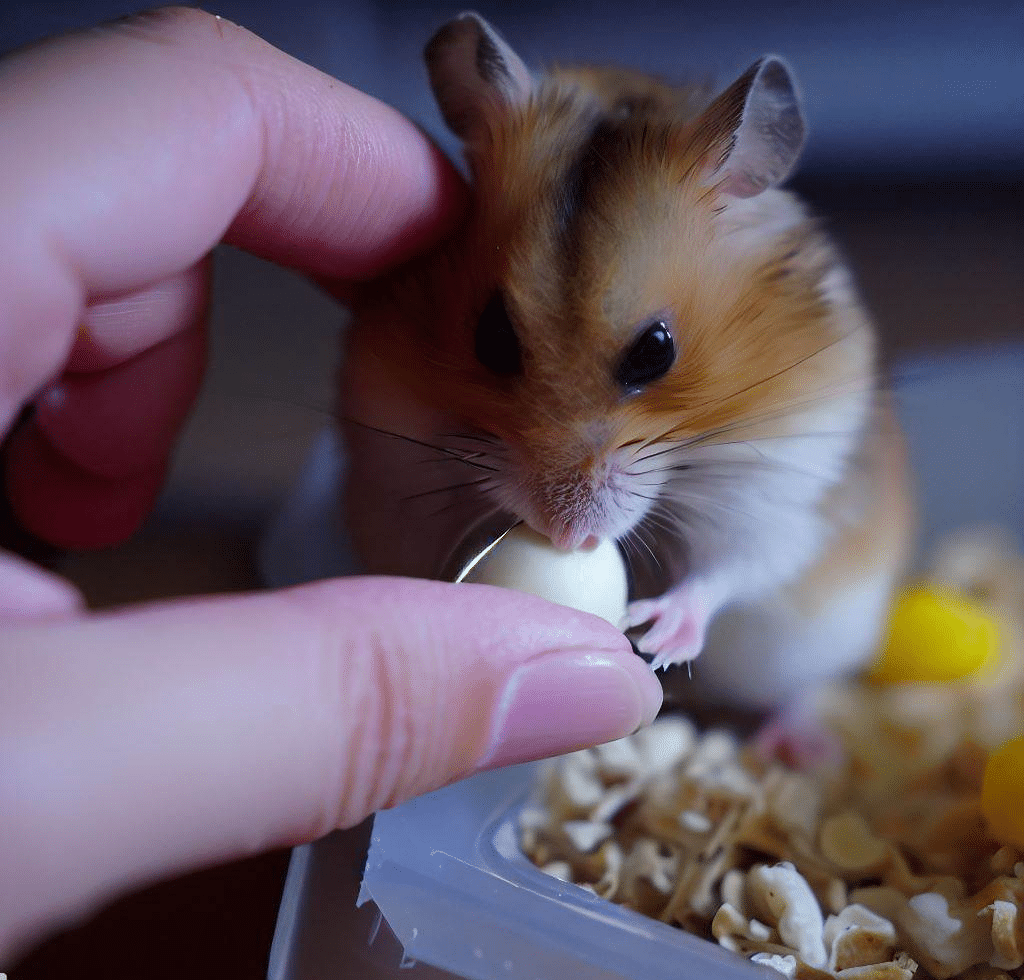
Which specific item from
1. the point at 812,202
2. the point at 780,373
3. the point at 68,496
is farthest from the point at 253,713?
the point at 812,202

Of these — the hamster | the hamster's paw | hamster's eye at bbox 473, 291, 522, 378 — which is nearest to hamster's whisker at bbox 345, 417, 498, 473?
the hamster

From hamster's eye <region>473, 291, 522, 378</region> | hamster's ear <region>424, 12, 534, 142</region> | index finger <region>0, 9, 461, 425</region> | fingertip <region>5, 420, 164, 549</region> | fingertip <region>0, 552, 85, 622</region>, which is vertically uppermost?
hamster's ear <region>424, 12, 534, 142</region>

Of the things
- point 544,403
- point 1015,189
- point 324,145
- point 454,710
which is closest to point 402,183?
point 324,145

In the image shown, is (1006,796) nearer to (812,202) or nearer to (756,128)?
(756,128)

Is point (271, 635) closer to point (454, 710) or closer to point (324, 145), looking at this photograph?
point (454, 710)

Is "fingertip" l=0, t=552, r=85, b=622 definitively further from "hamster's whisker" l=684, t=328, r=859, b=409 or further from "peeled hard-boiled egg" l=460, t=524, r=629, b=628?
"hamster's whisker" l=684, t=328, r=859, b=409
